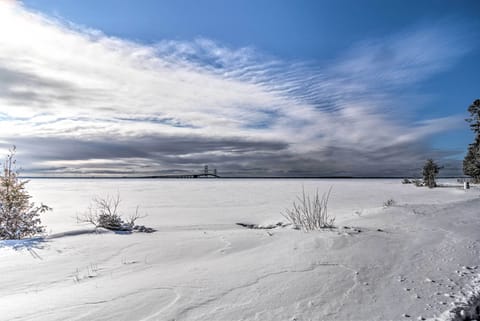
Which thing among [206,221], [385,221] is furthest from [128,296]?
[206,221]

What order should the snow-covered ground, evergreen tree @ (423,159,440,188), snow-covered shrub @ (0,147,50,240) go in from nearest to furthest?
1. the snow-covered ground
2. snow-covered shrub @ (0,147,50,240)
3. evergreen tree @ (423,159,440,188)

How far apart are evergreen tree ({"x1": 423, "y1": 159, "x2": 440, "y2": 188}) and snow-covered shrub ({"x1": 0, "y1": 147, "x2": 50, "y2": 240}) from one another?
28.0 meters

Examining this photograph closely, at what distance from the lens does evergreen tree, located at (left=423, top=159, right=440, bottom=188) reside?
78.3 feet

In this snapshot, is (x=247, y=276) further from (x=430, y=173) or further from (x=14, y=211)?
(x=430, y=173)


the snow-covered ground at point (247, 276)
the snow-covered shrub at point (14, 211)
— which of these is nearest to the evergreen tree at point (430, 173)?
the snow-covered ground at point (247, 276)

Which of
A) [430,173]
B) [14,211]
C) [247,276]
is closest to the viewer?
[247,276]

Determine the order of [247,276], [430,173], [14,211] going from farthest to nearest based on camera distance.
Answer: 1. [430,173]
2. [14,211]
3. [247,276]

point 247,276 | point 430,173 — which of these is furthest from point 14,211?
A: point 430,173

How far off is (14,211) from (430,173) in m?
29.1

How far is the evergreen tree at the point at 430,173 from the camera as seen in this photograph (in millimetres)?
23875

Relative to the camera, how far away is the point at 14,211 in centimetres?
623

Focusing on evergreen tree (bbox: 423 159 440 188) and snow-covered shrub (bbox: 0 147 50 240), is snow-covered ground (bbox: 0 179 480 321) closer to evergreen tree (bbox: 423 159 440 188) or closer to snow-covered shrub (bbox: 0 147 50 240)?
snow-covered shrub (bbox: 0 147 50 240)

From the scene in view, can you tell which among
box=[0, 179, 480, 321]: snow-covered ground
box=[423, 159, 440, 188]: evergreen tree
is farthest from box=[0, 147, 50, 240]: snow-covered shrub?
box=[423, 159, 440, 188]: evergreen tree

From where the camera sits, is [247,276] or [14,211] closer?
[247,276]
